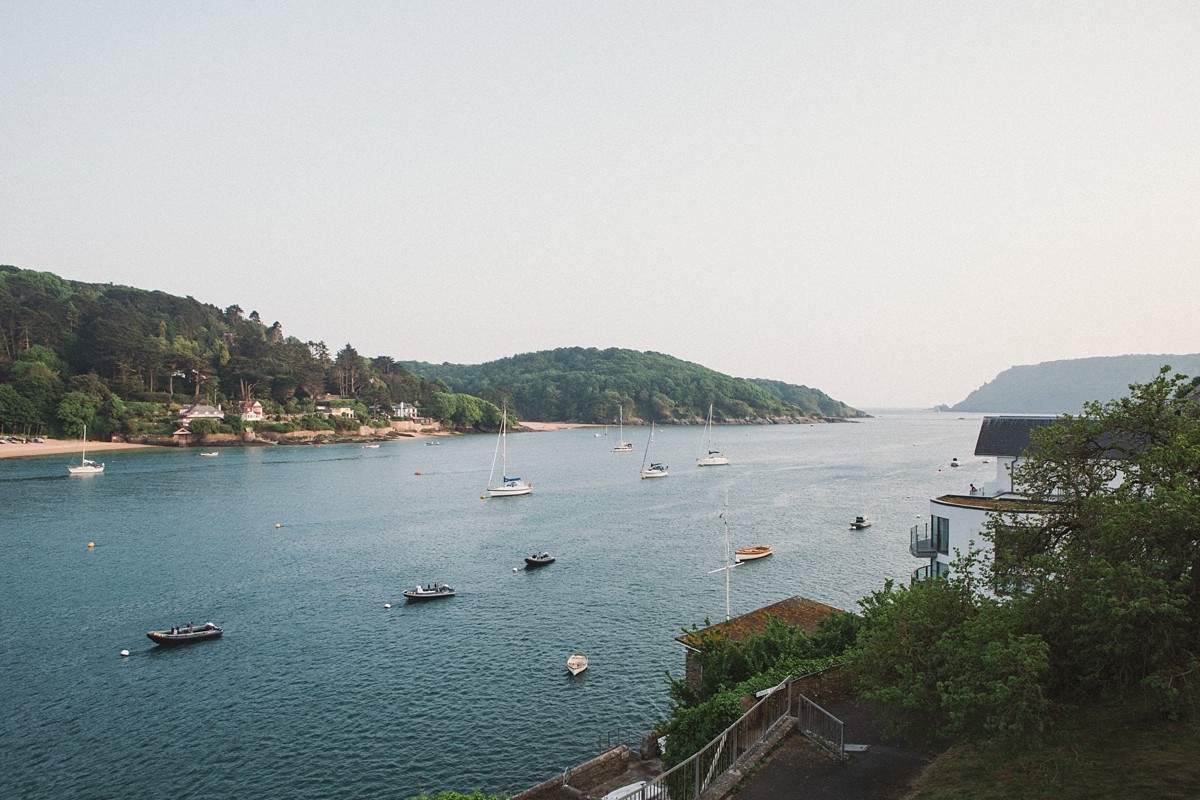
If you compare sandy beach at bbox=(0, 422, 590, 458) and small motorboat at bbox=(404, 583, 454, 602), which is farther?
sandy beach at bbox=(0, 422, 590, 458)

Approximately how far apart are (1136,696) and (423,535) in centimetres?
7549

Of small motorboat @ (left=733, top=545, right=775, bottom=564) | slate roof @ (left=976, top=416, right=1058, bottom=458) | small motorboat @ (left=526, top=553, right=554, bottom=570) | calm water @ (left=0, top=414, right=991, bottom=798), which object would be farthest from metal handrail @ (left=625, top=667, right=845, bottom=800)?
small motorboat @ (left=733, top=545, right=775, bottom=564)

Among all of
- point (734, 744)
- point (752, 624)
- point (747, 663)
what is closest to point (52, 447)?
point (752, 624)

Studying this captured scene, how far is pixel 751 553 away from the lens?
6800 cm

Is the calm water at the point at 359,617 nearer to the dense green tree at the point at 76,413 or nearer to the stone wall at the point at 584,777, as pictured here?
the stone wall at the point at 584,777

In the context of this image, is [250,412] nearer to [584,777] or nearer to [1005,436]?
[584,777]

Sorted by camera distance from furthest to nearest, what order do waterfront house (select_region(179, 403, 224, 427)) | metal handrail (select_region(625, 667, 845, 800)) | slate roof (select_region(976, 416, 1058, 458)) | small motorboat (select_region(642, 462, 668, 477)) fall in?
1. waterfront house (select_region(179, 403, 224, 427))
2. small motorboat (select_region(642, 462, 668, 477))
3. slate roof (select_region(976, 416, 1058, 458))
4. metal handrail (select_region(625, 667, 845, 800))

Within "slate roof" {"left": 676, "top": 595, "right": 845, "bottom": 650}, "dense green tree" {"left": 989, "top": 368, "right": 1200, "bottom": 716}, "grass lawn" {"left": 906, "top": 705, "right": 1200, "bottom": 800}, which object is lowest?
"slate roof" {"left": 676, "top": 595, "right": 845, "bottom": 650}

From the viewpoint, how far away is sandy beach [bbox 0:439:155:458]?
152 m

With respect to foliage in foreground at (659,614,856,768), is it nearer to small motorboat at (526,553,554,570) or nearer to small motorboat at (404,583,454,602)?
small motorboat at (404,583,454,602)

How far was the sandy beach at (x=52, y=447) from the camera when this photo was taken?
15150 centimetres

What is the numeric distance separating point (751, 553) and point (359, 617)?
36758 mm

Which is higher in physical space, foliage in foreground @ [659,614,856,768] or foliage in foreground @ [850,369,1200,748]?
foliage in foreground @ [850,369,1200,748]

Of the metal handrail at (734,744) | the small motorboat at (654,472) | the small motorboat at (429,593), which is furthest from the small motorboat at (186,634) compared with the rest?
the small motorboat at (654,472)
